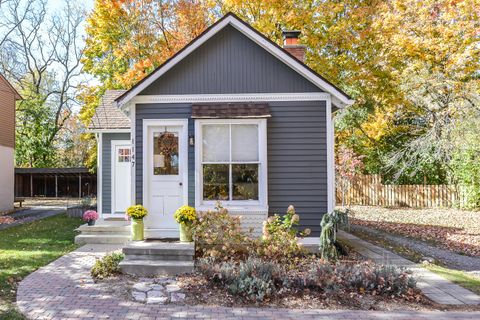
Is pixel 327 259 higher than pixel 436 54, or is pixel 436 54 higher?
pixel 436 54

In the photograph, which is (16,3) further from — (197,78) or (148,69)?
(197,78)

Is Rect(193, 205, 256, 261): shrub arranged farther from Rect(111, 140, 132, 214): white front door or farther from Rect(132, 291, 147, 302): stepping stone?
Rect(111, 140, 132, 214): white front door

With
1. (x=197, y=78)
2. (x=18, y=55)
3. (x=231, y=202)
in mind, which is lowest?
(x=231, y=202)

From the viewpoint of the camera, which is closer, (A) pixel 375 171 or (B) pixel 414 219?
(B) pixel 414 219

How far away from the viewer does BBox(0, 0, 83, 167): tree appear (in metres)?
28.5

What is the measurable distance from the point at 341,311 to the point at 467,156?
1574cm

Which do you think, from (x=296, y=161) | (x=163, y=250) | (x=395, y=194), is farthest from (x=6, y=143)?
(x=395, y=194)

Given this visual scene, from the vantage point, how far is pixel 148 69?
1919cm

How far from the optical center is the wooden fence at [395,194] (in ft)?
66.0

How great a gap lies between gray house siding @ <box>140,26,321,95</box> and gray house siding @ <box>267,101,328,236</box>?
96 cm

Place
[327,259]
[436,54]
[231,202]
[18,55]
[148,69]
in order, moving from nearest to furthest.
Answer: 1. [327,259]
2. [231,202]
3. [436,54]
4. [148,69]
5. [18,55]

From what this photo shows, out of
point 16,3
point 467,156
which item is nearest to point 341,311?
point 467,156

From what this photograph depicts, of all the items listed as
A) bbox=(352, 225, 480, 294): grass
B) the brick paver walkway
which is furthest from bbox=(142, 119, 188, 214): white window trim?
bbox=(352, 225, 480, 294): grass

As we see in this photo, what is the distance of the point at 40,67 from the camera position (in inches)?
1271
